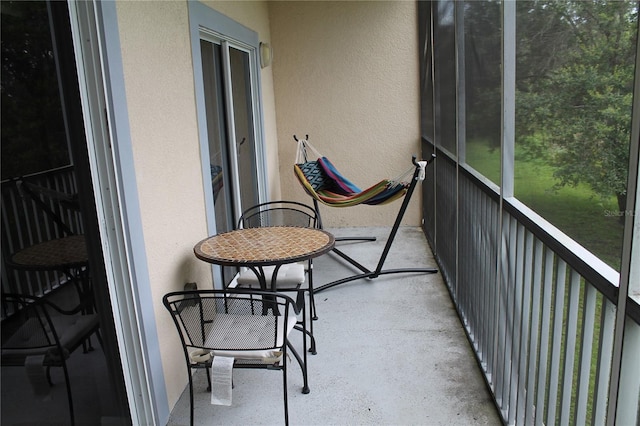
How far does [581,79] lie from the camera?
2.55 m

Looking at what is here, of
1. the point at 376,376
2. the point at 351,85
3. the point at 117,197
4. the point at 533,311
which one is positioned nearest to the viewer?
the point at 533,311

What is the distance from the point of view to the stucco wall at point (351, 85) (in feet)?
17.1

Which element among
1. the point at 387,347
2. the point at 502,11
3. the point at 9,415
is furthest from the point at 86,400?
the point at 502,11

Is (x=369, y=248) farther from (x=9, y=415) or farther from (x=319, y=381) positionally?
(x=9, y=415)

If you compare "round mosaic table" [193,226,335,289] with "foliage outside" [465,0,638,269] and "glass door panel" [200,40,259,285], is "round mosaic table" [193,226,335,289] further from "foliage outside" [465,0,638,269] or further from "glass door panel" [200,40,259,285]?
"foliage outside" [465,0,638,269]

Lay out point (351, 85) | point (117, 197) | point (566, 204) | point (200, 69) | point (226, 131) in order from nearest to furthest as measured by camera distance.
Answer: point (117, 197) → point (566, 204) → point (200, 69) → point (226, 131) → point (351, 85)

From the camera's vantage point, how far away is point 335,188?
4.61m

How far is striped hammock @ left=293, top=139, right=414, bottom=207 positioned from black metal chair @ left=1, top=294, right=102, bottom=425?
249 cm

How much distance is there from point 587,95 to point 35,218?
2.56 metres

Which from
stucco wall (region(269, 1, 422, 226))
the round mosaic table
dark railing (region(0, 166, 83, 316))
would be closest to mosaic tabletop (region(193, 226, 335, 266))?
the round mosaic table

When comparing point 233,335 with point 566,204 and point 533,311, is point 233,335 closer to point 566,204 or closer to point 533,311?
point 533,311

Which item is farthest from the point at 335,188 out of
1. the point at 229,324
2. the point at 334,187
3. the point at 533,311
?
the point at 533,311

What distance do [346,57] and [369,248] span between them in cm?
209

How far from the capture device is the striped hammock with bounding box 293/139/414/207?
3762mm
